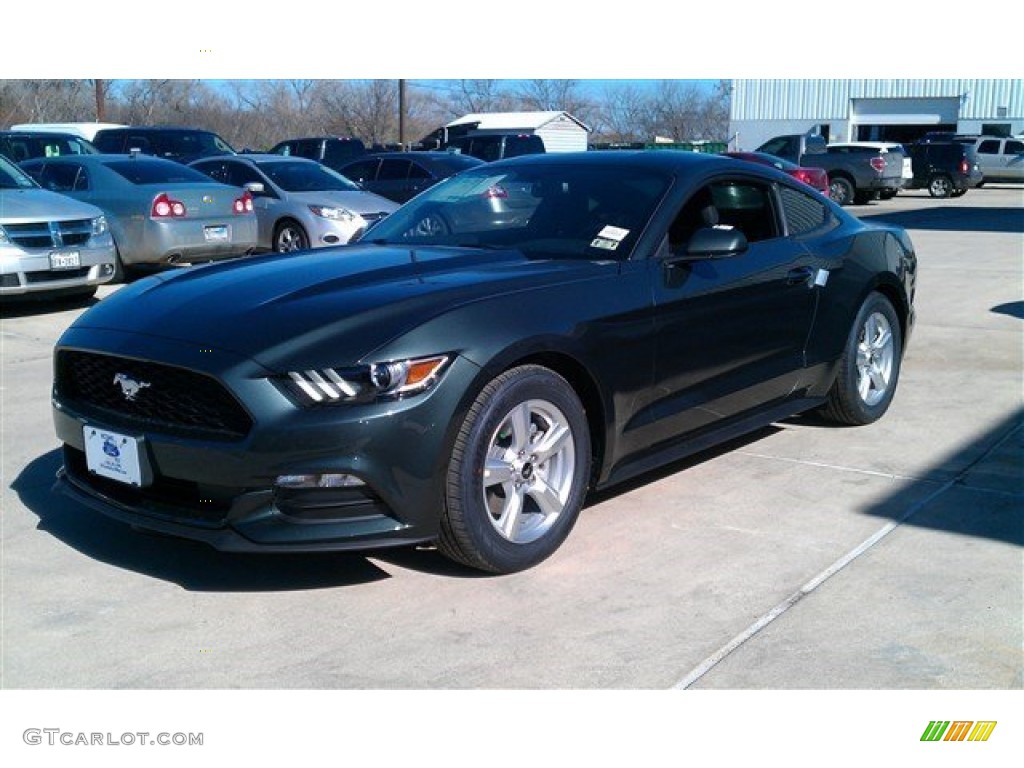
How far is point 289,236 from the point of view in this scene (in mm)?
13820

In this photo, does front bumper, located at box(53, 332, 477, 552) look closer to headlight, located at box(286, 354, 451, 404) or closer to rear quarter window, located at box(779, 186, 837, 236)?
headlight, located at box(286, 354, 451, 404)

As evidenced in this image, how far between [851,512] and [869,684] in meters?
1.58

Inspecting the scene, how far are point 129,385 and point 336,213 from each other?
977 centimetres

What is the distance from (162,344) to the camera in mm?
3977

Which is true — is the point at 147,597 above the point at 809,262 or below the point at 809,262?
below

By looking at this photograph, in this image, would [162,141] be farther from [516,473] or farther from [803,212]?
[516,473]

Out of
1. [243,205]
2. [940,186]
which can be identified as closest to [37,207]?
[243,205]

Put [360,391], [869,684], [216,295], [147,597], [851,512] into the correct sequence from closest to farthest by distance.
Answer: [869,684], [360,391], [147,597], [216,295], [851,512]

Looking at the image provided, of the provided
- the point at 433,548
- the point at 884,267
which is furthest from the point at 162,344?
the point at 884,267

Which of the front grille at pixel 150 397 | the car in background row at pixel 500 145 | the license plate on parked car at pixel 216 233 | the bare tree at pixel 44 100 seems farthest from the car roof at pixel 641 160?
the bare tree at pixel 44 100

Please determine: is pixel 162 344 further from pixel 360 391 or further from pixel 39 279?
pixel 39 279

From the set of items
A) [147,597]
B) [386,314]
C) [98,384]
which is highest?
[386,314]

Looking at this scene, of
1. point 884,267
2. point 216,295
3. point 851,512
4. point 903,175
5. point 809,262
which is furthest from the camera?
point 903,175

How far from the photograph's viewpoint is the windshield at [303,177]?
14352mm
